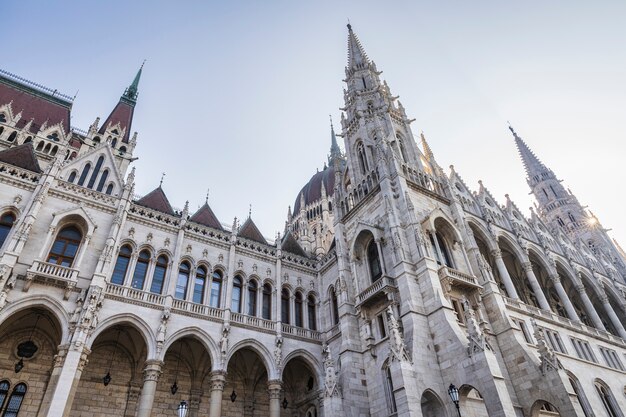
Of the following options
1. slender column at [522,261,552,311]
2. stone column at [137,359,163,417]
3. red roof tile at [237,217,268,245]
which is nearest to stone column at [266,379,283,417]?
stone column at [137,359,163,417]

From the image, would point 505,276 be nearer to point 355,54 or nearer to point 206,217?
point 206,217

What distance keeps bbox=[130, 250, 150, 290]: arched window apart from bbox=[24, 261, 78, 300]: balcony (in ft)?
9.09

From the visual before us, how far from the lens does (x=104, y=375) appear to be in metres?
17.0

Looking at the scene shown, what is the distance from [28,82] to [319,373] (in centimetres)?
3213

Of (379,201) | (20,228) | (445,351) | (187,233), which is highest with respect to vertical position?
(379,201)

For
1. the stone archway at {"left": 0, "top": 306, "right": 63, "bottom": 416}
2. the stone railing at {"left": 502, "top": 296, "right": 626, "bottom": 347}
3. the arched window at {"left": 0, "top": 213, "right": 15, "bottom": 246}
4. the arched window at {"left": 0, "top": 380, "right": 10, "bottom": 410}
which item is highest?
the arched window at {"left": 0, "top": 213, "right": 15, "bottom": 246}

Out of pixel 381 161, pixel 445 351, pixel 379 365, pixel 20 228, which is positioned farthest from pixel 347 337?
pixel 20 228

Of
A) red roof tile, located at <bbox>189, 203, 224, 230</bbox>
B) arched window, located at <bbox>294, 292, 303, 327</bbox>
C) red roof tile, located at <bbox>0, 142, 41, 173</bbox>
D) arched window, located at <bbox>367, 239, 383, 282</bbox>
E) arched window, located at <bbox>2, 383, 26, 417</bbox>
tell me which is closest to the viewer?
arched window, located at <bbox>2, 383, 26, 417</bbox>

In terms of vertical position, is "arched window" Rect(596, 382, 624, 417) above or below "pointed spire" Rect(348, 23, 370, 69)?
below

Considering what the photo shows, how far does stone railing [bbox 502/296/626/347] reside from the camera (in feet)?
66.1

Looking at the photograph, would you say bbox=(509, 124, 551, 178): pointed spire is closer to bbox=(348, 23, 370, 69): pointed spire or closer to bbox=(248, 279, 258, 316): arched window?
bbox=(348, 23, 370, 69): pointed spire

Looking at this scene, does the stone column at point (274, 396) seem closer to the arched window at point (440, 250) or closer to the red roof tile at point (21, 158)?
the arched window at point (440, 250)

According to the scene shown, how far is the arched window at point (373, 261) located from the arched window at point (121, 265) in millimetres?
12097

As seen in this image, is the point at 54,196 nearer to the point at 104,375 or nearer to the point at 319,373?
the point at 104,375
